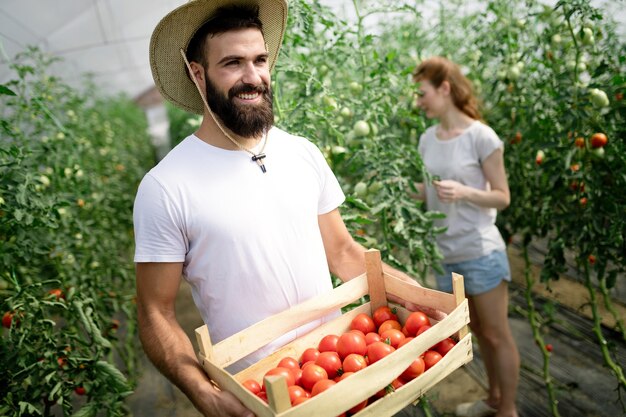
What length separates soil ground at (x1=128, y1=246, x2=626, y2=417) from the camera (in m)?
2.43

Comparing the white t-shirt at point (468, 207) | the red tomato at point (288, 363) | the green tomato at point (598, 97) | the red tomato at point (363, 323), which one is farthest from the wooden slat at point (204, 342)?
the green tomato at point (598, 97)

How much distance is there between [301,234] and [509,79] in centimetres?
198

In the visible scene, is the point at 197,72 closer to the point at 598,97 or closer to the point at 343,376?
the point at 343,376

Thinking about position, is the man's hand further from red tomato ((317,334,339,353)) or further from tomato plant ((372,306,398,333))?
tomato plant ((372,306,398,333))

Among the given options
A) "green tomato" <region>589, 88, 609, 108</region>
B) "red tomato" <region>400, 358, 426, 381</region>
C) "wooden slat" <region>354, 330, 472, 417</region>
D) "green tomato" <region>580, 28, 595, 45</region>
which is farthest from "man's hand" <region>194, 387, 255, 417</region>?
"green tomato" <region>580, 28, 595, 45</region>

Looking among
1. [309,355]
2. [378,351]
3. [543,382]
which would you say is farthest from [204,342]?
[543,382]

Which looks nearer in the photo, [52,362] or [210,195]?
[210,195]

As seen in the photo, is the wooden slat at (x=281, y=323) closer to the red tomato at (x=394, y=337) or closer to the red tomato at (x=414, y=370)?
the red tomato at (x=394, y=337)

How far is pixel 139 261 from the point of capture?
3.84ft

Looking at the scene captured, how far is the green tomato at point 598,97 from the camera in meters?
2.04

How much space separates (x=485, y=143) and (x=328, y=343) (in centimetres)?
136

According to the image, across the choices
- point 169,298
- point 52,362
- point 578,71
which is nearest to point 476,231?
point 578,71

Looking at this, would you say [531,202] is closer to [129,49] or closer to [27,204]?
[27,204]

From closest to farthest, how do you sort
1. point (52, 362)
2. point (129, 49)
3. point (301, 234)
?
1. point (301, 234)
2. point (52, 362)
3. point (129, 49)
